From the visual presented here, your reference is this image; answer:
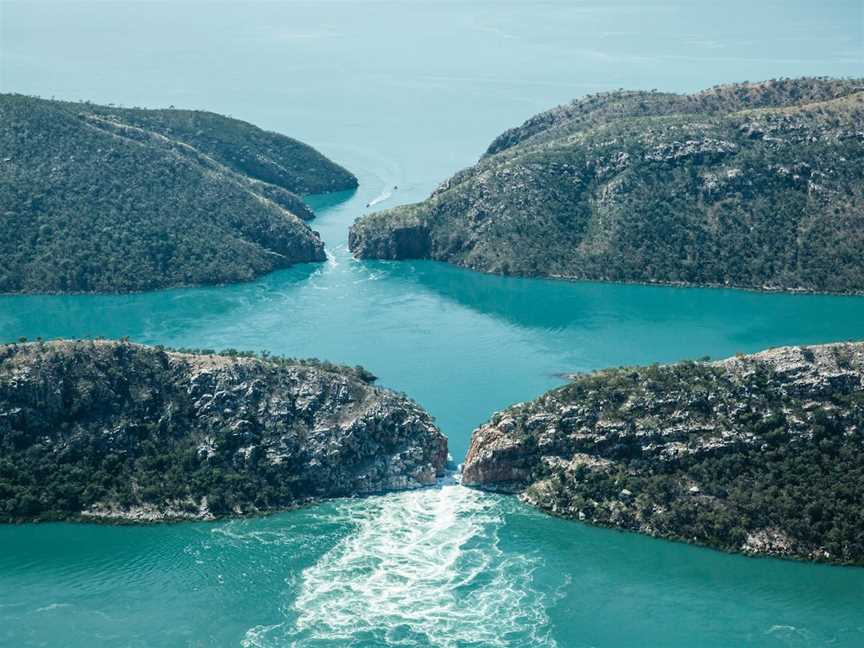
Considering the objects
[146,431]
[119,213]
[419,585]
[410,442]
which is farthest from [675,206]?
[419,585]

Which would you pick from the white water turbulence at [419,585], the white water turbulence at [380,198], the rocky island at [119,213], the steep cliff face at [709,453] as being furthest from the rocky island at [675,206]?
the white water turbulence at [419,585]

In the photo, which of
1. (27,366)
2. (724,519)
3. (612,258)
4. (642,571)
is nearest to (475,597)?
(642,571)

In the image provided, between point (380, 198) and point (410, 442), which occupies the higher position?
point (380, 198)

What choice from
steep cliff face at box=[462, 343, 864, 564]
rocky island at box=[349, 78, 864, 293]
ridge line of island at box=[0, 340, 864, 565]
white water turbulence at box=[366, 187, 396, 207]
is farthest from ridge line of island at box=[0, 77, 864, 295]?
steep cliff face at box=[462, 343, 864, 564]

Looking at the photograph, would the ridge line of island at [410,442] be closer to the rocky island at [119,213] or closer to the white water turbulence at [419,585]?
the white water turbulence at [419,585]

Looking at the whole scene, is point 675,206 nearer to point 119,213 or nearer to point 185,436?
point 119,213

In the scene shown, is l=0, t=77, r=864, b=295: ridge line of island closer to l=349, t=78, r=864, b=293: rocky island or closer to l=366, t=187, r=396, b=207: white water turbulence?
l=349, t=78, r=864, b=293: rocky island

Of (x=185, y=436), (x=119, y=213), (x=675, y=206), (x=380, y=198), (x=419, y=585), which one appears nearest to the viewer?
(x=419, y=585)
